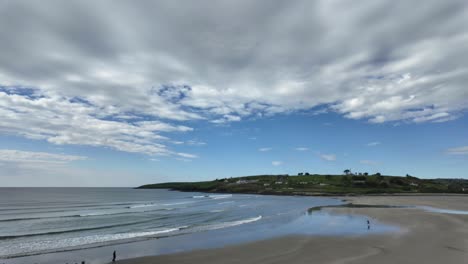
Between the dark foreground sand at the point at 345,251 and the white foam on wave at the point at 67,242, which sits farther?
the white foam on wave at the point at 67,242

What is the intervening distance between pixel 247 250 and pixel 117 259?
995cm

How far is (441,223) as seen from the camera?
37.8 m

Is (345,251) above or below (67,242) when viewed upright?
below

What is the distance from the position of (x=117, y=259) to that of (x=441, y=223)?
125 ft

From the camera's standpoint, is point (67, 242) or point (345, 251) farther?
point (67, 242)

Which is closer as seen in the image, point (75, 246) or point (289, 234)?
point (75, 246)

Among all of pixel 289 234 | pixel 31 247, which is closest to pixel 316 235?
pixel 289 234

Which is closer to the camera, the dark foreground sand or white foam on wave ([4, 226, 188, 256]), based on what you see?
the dark foreground sand

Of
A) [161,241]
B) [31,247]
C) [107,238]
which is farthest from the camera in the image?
[107,238]

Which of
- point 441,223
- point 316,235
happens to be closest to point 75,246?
point 316,235

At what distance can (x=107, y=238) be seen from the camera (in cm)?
3123

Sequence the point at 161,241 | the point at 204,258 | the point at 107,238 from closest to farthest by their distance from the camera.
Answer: the point at 204,258
the point at 161,241
the point at 107,238

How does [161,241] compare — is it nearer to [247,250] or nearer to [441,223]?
[247,250]

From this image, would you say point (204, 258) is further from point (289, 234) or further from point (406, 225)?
point (406, 225)
